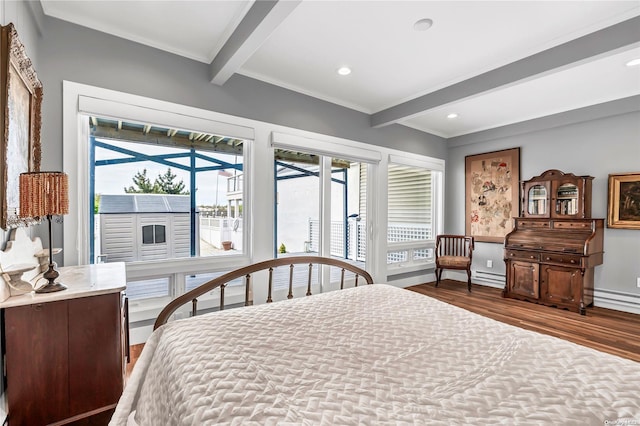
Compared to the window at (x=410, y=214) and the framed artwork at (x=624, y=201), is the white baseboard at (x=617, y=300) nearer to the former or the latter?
the framed artwork at (x=624, y=201)

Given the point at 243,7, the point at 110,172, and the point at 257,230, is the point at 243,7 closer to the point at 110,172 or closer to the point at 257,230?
the point at 110,172

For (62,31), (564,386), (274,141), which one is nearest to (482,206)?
(274,141)

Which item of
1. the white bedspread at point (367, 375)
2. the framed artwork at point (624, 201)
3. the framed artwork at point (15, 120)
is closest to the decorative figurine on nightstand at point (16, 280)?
the framed artwork at point (15, 120)

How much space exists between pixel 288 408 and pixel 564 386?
86 cm

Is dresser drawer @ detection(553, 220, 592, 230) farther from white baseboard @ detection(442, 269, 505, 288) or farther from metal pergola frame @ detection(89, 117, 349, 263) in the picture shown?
metal pergola frame @ detection(89, 117, 349, 263)

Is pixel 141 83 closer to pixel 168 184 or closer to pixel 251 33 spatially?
pixel 168 184

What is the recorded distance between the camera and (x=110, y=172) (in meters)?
2.52

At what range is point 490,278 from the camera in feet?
16.2

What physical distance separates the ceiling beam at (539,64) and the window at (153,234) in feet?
9.98

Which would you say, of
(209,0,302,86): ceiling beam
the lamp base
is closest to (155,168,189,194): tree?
(209,0,302,86): ceiling beam

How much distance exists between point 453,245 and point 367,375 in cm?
460

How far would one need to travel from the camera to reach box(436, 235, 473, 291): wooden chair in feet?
15.3

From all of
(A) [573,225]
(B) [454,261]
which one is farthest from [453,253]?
(A) [573,225]

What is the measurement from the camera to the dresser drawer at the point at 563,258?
3.63 m
